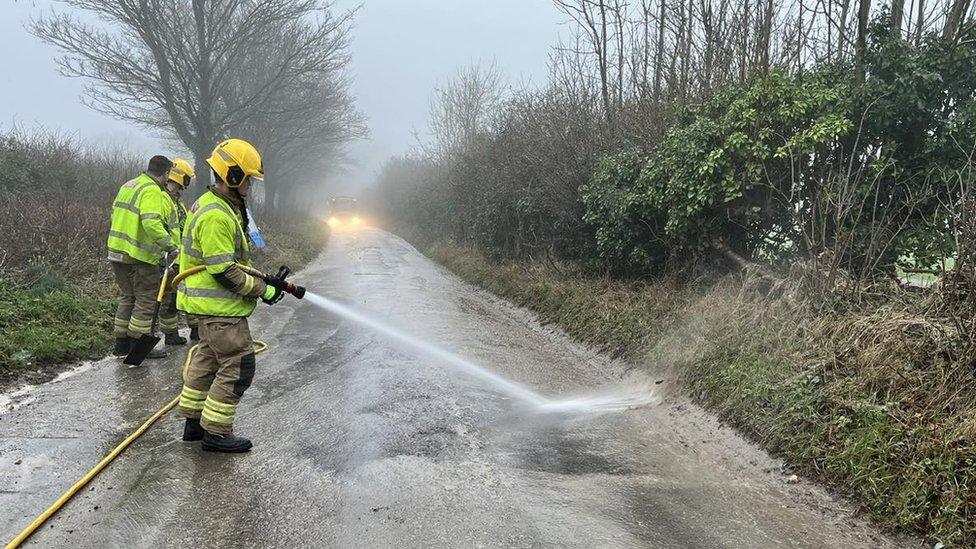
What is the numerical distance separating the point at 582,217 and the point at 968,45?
601 centimetres

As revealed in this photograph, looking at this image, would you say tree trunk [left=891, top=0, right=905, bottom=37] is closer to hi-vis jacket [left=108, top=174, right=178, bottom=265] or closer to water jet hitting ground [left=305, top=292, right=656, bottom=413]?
water jet hitting ground [left=305, top=292, right=656, bottom=413]

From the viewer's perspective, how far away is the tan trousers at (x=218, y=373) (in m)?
4.21

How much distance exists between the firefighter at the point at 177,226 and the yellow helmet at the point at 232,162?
102 inches

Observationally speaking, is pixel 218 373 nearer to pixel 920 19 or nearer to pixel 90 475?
pixel 90 475

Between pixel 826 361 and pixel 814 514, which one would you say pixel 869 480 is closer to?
pixel 814 514

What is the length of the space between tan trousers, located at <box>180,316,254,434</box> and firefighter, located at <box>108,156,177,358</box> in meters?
2.53

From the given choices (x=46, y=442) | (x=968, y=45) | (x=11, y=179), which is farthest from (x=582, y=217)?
(x=11, y=179)

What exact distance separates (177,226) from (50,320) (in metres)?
1.93

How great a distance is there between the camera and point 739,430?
493cm

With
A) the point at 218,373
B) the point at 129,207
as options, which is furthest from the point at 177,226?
the point at 218,373

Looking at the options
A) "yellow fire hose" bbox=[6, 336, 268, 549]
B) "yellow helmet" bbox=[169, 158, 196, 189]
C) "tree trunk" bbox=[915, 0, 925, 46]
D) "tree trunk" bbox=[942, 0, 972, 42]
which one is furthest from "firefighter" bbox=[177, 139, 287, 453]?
"tree trunk" bbox=[915, 0, 925, 46]

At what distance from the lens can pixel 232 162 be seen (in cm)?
419

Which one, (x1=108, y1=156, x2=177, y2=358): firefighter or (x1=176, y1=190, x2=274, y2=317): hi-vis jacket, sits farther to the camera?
(x1=108, y1=156, x2=177, y2=358): firefighter

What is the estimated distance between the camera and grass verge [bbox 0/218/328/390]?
587 cm
